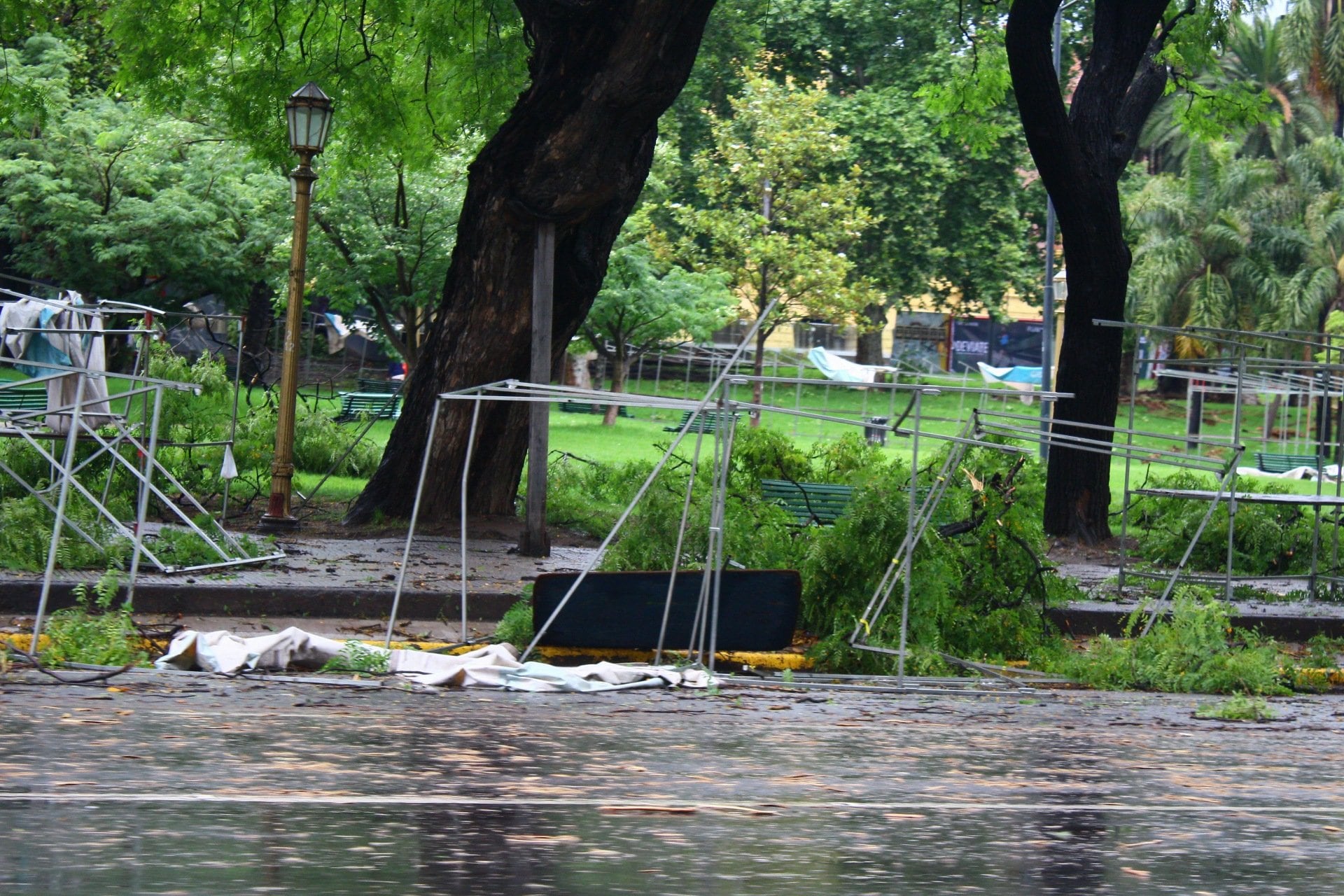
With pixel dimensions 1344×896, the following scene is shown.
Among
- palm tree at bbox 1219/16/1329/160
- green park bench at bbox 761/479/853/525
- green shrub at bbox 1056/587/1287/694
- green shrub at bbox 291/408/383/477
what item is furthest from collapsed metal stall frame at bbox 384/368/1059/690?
palm tree at bbox 1219/16/1329/160

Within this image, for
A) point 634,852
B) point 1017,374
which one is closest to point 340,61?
point 634,852

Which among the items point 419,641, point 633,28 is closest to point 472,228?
point 633,28

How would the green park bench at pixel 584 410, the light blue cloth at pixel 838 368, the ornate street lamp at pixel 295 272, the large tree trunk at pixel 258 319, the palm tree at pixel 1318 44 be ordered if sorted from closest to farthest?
the ornate street lamp at pixel 295 272
the large tree trunk at pixel 258 319
the green park bench at pixel 584 410
the light blue cloth at pixel 838 368
the palm tree at pixel 1318 44

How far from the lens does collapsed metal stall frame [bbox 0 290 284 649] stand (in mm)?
9289

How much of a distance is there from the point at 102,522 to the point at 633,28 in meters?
5.64

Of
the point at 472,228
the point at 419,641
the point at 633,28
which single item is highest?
the point at 633,28

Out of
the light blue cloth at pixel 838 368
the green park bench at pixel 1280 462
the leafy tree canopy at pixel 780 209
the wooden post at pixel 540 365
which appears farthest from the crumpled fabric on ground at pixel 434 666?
the light blue cloth at pixel 838 368

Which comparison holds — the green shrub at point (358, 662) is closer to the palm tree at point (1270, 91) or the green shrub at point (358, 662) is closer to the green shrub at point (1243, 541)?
the green shrub at point (1243, 541)

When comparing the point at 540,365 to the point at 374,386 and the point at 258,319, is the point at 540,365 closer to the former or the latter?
the point at 374,386

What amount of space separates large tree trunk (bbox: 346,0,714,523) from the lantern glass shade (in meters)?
1.42

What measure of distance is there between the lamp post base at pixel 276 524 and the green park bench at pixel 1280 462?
23.3m

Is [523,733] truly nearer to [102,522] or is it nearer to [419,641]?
[419,641]

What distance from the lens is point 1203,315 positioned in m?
48.2

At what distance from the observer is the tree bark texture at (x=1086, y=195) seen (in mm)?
15898
